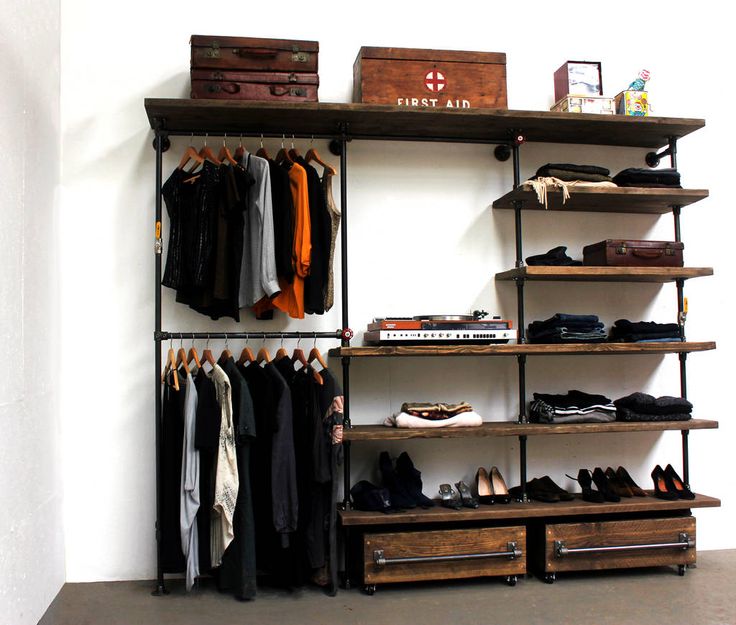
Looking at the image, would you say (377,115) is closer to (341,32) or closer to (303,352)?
Result: (341,32)

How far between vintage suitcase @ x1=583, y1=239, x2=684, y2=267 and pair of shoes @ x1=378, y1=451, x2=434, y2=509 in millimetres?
1339

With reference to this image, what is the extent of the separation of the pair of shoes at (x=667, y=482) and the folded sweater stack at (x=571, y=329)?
742 millimetres

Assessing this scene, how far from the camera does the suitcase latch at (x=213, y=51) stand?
10.1ft

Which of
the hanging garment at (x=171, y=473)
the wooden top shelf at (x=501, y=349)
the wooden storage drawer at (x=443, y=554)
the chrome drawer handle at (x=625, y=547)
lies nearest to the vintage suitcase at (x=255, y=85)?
the wooden top shelf at (x=501, y=349)

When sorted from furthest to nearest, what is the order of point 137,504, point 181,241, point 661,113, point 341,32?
1. point 661,113
2. point 341,32
3. point 137,504
4. point 181,241

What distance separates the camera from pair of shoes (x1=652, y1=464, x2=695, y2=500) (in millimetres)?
3410

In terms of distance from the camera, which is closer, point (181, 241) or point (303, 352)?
point (181, 241)

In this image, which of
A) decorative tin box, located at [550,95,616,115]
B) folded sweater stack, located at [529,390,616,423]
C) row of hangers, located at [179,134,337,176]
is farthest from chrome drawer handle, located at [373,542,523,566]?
decorative tin box, located at [550,95,616,115]

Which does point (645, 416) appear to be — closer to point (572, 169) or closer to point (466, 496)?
point (466, 496)

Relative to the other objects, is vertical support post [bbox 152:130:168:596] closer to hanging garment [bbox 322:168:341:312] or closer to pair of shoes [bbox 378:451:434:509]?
hanging garment [bbox 322:168:341:312]

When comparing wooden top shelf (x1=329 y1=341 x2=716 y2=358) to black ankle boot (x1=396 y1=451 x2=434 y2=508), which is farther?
black ankle boot (x1=396 y1=451 x2=434 y2=508)

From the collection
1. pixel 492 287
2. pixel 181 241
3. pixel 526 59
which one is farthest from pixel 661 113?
pixel 181 241

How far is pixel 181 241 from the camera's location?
307cm

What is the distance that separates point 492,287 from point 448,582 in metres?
1.43
